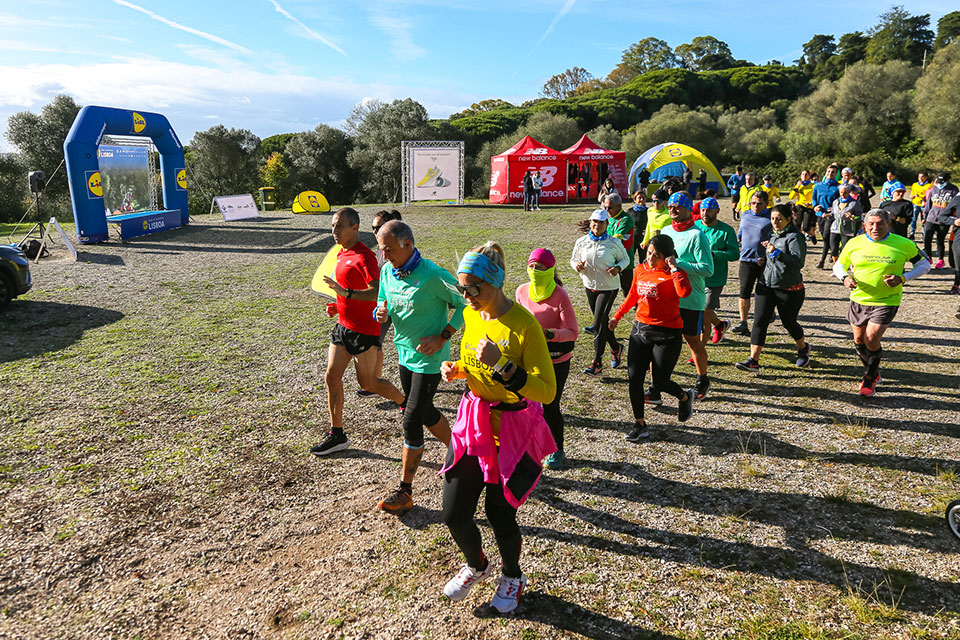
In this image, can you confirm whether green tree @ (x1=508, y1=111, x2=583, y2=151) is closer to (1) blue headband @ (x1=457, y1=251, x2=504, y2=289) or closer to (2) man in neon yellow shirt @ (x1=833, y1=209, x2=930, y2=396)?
(2) man in neon yellow shirt @ (x1=833, y1=209, x2=930, y2=396)

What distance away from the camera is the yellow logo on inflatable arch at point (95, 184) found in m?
16.8

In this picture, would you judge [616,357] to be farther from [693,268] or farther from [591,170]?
[591,170]

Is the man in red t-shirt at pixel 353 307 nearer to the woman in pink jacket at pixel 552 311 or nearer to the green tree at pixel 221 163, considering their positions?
the woman in pink jacket at pixel 552 311

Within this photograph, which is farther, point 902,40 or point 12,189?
point 902,40

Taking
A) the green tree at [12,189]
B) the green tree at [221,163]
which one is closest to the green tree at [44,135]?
the green tree at [12,189]

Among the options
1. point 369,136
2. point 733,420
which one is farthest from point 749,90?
point 733,420

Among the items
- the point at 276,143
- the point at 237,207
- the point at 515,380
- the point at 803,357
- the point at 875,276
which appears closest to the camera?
the point at 515,380

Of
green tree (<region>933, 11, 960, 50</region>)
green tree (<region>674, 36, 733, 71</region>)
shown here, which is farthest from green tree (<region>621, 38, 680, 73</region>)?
green tree (<region>933, 11, 960, 50</region>)

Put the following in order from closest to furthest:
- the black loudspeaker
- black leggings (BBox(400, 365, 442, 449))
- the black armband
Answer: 1. the black armband
2. black leggings (BBox(400, 365, 442, 449))
3. the black loudspeaker

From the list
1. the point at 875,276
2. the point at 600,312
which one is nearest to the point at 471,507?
the point at 600,312

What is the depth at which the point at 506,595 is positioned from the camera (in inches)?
121

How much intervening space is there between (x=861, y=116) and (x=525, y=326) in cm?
5083

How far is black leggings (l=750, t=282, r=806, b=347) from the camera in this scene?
6441mm

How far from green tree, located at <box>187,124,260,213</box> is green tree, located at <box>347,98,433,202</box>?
795 cm
